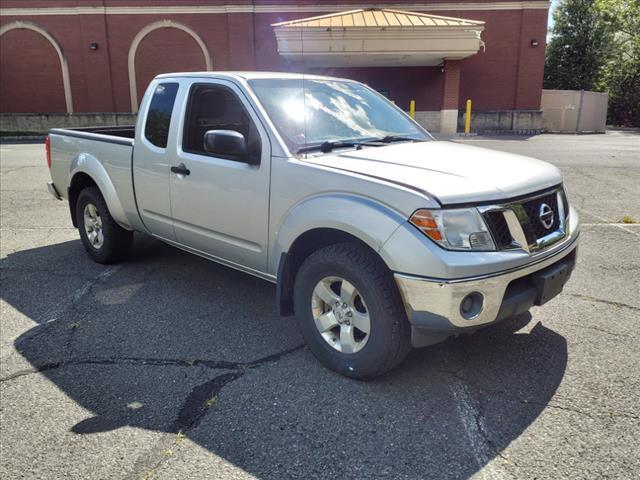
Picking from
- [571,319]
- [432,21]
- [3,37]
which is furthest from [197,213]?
[3,37]

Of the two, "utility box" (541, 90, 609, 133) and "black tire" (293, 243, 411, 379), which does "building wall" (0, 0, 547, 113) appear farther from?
"black tire" (293, 243, 411, 379)

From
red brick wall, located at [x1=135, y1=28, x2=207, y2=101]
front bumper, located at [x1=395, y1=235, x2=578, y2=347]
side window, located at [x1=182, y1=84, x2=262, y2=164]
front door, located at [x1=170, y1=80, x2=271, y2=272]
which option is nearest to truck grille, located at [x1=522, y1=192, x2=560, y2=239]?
front bumper, located at [x1=395, y1=235, x2=578, y2=347]

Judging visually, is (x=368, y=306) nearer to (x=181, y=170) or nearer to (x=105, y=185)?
(x=181, y=170)

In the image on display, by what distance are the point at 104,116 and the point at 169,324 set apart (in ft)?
86.6

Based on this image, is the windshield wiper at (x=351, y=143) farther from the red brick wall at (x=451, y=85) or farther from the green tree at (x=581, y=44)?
the green tree at (x=581, y=44)

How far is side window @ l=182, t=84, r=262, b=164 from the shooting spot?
444cm

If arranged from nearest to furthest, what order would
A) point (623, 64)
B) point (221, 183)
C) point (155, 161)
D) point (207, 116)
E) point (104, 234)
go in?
point (221, 183), point (207, 116), point (155, 161), point (104, 234), point (623, 64)

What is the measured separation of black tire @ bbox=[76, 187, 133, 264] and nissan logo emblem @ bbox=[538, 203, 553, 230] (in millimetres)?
4198

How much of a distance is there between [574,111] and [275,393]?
27311 mm

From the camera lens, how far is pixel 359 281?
10.4 ft

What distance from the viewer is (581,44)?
1471 inches

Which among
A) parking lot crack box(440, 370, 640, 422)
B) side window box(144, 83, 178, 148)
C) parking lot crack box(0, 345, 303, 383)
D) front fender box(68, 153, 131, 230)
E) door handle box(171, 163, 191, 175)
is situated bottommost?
parking lot crack box(0, 345, 303, 383)

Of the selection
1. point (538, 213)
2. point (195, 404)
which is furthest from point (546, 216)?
point (195, 404)

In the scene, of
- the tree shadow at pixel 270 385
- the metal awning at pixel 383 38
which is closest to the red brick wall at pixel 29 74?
the metal awning at pixel 383 38
